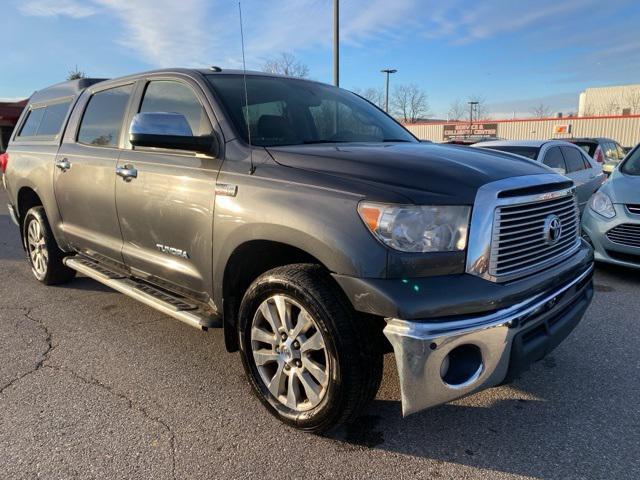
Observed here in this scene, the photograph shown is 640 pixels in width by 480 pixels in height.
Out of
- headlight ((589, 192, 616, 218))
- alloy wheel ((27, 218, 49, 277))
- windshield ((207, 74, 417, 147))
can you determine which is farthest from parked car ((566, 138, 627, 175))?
alloy wheel ((27, 218, 49, 277))

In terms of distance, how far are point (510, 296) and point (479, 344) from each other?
0.26 m

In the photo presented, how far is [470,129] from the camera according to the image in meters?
38.6

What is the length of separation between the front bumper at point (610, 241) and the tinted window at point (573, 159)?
2844mm

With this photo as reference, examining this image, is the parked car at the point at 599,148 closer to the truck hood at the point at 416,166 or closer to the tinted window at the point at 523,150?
the tinted window at the point at 523,150

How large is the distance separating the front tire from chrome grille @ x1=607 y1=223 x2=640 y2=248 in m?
3.97

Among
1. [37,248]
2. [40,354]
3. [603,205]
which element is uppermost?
[603,205]

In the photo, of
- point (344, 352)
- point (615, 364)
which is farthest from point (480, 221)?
point (615, 364)

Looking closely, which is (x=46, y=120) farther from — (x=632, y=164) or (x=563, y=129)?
(x=563, y=129)

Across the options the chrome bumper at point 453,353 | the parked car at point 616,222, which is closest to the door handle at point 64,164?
the chrome bumper at point 453,353

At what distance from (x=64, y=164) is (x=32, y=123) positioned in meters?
1.74

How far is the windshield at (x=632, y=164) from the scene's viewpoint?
5.76 metres

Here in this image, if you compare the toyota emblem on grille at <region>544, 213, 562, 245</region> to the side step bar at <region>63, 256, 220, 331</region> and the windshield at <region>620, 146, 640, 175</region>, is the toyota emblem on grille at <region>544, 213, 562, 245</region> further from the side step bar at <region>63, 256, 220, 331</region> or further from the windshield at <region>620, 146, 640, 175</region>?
the windshield at <region>620, 146, 640, 175</region>

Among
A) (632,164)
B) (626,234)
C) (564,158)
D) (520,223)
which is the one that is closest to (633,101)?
(564,158)

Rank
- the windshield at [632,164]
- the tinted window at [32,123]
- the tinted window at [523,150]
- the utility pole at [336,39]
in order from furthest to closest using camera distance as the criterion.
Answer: the utility pole at [336,39], the tinted window at [523,150], the windshield at [632,164], the tinted window at [32,123]
